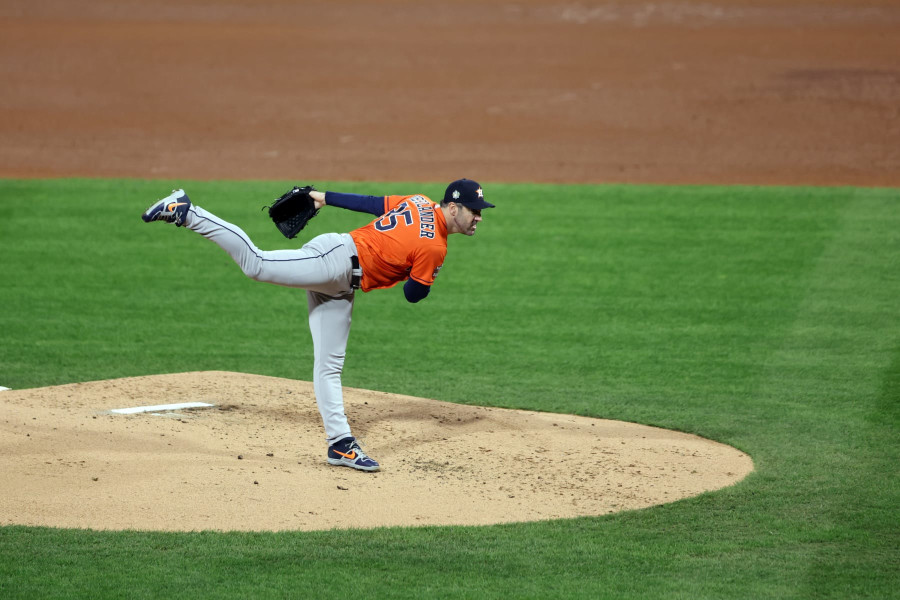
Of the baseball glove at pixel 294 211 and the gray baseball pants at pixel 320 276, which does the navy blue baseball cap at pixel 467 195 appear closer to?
the gray baseball pants at pixel 320 276

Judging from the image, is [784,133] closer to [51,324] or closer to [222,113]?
[222,113]

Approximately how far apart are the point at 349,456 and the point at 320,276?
100 centimetres

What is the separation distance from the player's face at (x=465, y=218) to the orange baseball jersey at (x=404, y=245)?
0.33 feet

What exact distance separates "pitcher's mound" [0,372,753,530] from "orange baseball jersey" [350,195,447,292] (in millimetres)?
1080

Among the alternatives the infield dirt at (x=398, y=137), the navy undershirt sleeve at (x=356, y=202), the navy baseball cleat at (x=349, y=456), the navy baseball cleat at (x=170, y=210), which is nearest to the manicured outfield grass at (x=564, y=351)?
the infield dirt at (x=398, y=137)

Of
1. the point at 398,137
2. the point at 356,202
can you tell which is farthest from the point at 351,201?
the point at 398,137

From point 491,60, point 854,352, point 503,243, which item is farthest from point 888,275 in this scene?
point 491,60

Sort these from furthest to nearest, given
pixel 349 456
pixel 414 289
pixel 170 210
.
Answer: pixel 349 456 < pixel 414 289 < pixel 170 210

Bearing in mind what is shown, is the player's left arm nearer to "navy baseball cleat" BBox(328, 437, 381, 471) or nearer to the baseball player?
the baseball player

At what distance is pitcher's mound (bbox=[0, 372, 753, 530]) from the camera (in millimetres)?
5520

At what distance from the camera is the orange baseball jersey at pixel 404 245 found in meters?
6.00

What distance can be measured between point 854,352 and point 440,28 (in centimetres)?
1309

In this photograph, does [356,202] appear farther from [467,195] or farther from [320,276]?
[467,195]

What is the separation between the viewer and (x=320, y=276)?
5977mm
